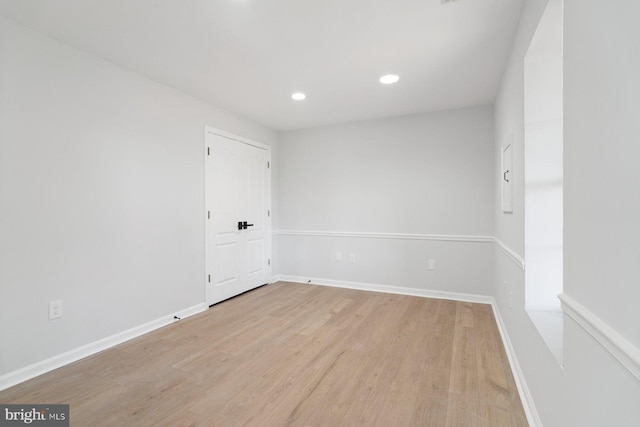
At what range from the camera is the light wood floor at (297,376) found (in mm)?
1656

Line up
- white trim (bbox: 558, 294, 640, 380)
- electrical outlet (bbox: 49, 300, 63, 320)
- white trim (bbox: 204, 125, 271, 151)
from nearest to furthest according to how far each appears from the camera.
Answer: white trim (bbox: 558, 294, 640, 380) → electrical outlet (bbox: 49, 300, 63, 320) → white trim (bbox: 204, 125, 271, 151)

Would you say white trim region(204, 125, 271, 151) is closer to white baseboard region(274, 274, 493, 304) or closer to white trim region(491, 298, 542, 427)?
white baseboard region(274, 274, 493, 304)

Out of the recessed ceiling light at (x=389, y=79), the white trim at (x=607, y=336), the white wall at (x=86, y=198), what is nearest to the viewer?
the white trim at (x=607, y=336)

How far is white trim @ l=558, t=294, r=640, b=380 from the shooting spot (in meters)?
0.63

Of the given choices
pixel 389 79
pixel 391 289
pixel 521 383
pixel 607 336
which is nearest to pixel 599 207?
pixel 607 336

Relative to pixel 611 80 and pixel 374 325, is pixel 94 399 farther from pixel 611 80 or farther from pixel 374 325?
pixel 611 80

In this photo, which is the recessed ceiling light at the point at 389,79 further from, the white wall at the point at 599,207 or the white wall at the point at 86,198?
the white wall at the point at 86,198

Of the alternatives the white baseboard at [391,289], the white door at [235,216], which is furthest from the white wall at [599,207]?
the white door at [235,216]

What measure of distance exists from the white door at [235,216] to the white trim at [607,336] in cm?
337
